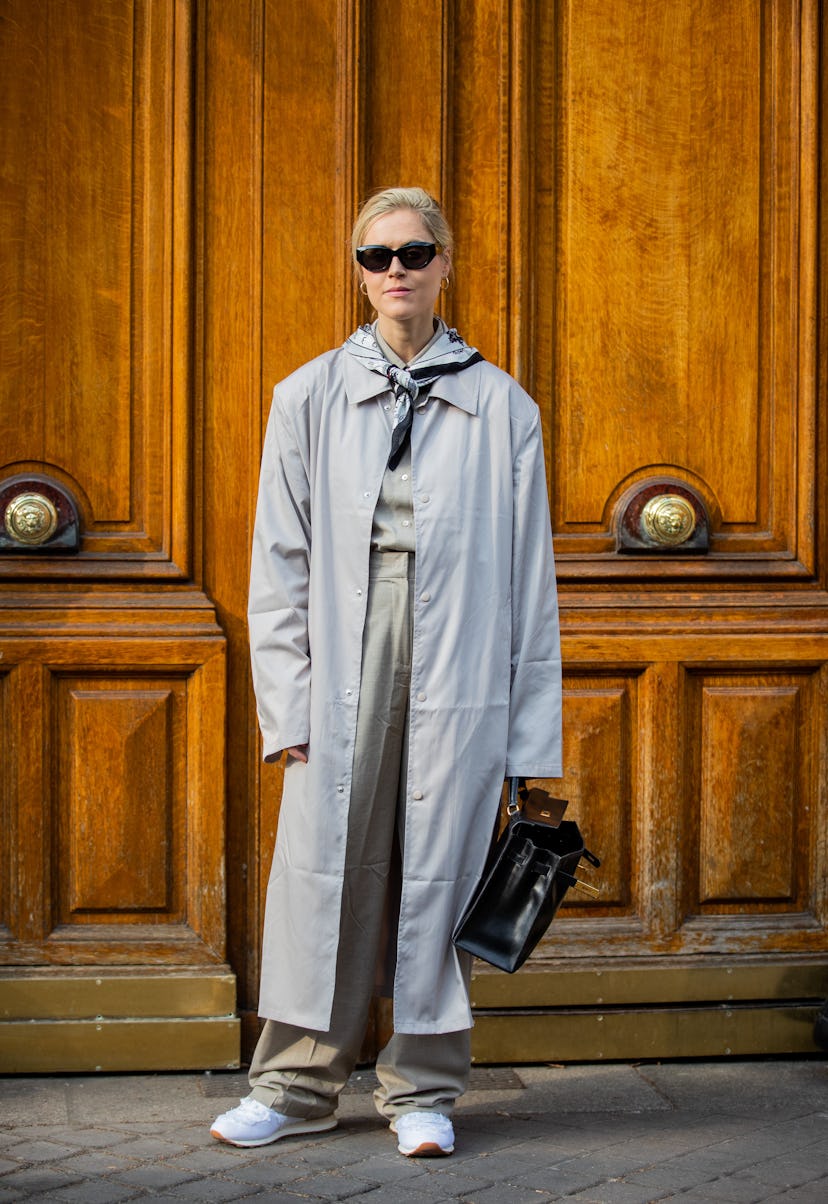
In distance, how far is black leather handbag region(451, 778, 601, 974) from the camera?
3.67 m

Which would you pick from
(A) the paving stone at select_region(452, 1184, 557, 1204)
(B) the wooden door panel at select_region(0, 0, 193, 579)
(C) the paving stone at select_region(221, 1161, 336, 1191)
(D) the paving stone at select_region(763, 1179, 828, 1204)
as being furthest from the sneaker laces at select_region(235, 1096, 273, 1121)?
(B) the wooden door panel at select_region(0, 0, 193, 579)

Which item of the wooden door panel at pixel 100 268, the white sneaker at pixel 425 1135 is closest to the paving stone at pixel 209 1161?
the white sneaker at pixel 425 1135

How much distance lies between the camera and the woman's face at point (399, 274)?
378 cm

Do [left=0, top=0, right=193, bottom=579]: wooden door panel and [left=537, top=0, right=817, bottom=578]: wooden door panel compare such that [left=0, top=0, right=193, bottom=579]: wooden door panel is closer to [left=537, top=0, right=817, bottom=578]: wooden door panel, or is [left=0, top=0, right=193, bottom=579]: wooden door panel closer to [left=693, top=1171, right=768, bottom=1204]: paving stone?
[left=537, top=0, right=817, bottom=578]: wooden door panel

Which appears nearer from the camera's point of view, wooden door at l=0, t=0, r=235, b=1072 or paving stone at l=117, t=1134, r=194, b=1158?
paving stone at l=117, t=1134, r=194, b=1158

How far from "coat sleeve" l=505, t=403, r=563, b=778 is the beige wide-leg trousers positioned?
0.25 meters

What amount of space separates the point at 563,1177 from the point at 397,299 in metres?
1.92

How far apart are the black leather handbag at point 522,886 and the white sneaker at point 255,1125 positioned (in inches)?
22.5

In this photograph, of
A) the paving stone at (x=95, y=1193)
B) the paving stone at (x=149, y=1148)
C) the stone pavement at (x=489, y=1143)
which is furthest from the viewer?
the paving stone at (x=149, y=1148)

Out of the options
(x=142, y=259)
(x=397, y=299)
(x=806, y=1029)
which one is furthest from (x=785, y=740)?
(x=142, y=259)

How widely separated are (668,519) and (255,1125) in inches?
74.9

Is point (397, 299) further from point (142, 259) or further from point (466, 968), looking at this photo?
point (466, 968)

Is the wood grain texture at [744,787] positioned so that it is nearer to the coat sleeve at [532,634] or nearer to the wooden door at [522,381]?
the wooden door at [522,381]

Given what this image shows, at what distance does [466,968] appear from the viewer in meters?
3.82
